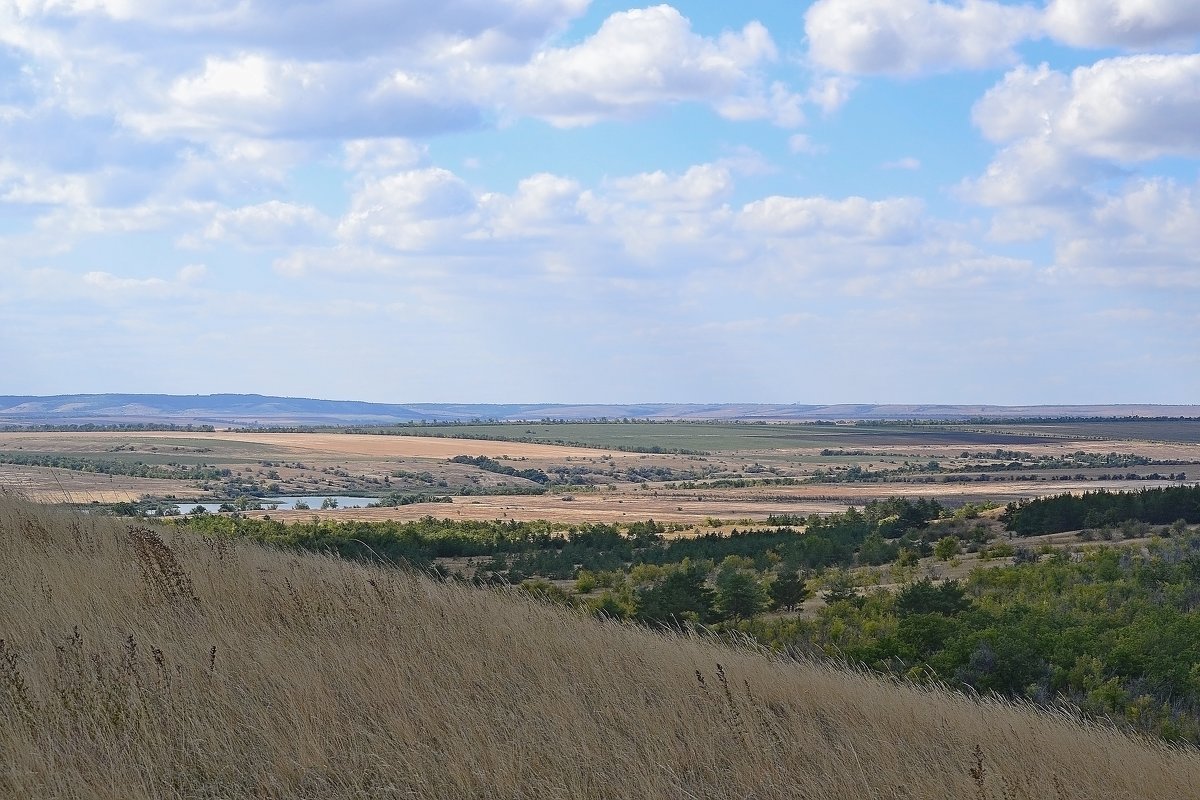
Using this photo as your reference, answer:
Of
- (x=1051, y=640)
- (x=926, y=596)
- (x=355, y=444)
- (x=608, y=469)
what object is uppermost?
(x=1051, y=640)

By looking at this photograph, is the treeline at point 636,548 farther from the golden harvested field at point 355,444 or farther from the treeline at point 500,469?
the golden harvested field at point 355,444

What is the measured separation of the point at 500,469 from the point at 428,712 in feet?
342

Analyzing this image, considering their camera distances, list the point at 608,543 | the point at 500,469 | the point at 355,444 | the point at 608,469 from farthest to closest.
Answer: the point at 355,444 < the point at 608,469 < the point at 500,469 < the point at 608,543

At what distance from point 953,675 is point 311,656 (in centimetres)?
885

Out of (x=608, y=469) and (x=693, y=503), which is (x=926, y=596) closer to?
(x=693, y=503)

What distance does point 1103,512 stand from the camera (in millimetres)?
35469

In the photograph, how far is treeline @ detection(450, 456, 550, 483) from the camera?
105m

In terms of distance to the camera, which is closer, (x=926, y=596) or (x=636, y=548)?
(x=926, y=596)

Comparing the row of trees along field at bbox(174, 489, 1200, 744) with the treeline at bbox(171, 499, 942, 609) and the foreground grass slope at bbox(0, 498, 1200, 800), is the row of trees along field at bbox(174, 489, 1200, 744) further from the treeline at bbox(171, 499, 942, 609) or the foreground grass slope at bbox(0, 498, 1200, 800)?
the foreground grass slope at bbox(0, 498, 1200, 800)

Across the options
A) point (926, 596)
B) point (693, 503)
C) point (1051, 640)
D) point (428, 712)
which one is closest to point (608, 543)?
point (926, 596)

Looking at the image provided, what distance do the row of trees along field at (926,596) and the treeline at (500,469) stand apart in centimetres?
6381

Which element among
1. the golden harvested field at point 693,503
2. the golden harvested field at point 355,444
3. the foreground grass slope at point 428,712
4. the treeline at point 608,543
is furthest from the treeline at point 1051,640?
the golden harvested field at point 355,444

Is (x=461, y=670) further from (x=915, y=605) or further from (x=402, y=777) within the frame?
(x=915, y=605)

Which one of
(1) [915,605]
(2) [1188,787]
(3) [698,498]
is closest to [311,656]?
(2) [1188,787]
